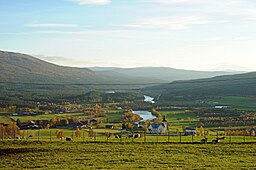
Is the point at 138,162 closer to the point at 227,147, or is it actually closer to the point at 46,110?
the point at 227,147

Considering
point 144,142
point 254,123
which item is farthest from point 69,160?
point 254,123

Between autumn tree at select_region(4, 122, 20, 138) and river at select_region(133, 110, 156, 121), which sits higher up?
river at select_region(133, 110, 156, 121)

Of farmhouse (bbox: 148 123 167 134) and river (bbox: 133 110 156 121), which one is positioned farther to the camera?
river (bbox: 133 110 156 121)

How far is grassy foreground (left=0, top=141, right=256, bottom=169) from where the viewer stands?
23.0m

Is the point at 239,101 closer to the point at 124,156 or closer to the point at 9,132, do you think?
the point at 9,132

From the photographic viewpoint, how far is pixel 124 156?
25.7 metres

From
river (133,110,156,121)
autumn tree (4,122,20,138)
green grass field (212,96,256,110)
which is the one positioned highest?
green grass field (212,96,256,110)

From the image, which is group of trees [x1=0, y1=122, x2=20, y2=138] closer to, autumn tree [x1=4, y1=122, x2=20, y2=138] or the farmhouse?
autumn tree [x1=4, y1=122, x2=20, y2=138]

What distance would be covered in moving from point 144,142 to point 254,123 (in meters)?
46.1

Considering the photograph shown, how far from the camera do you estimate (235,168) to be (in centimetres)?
2177

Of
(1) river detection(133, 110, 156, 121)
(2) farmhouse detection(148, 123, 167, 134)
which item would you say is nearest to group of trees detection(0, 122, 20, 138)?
(2) farmhouse detection(148, 123, 167, 134)

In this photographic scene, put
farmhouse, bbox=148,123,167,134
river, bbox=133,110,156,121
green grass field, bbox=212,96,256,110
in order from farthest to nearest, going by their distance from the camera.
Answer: green grass field, bbox=212,96,256,110
river, bbox=133,110,156,121
farmhouse, bbox=148,123,167,134

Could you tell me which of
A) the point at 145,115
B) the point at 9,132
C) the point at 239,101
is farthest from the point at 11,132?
the point at 239,101

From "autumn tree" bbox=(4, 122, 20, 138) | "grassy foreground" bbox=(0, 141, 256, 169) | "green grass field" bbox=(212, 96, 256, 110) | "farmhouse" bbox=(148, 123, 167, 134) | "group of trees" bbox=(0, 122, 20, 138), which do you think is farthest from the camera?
"green grass field" bbox=(212, 96, 256, 110)
